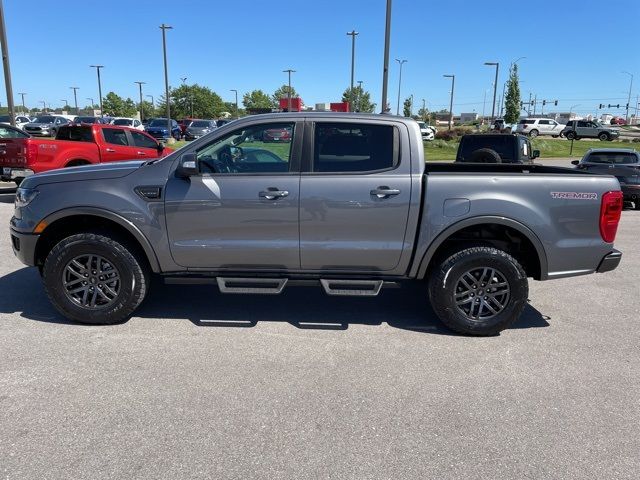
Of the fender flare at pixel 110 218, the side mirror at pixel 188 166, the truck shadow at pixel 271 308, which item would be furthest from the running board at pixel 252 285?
the side mirror at pixel 188 166

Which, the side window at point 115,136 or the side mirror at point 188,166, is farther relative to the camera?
the side window at point 115,136

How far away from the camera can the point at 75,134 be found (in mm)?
12695

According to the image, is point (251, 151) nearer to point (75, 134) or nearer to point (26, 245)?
point (26, 245)

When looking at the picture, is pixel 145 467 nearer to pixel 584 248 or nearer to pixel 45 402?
pixel 45 402

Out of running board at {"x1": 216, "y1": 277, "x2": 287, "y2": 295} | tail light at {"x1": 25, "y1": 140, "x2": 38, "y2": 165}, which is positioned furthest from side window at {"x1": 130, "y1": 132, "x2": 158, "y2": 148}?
running board at {"x1": 216, "y1": 277, "x2": 287, "y2": 295}

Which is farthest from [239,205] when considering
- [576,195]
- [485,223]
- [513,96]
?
[513,96]

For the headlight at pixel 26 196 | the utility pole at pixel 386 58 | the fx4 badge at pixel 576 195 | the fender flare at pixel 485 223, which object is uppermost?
the utility pole at pixel 386 58

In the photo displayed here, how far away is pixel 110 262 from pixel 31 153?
829 centimetres

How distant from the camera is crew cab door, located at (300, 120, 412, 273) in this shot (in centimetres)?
438

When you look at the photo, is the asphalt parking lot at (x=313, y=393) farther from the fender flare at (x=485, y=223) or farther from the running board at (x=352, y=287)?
the fender flare at (x=485, y=223)

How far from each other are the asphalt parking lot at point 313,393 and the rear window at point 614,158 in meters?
9.09

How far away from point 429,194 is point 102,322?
10.2 feet

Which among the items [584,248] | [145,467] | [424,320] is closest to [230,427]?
[145,467]

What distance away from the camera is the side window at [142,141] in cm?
1358
